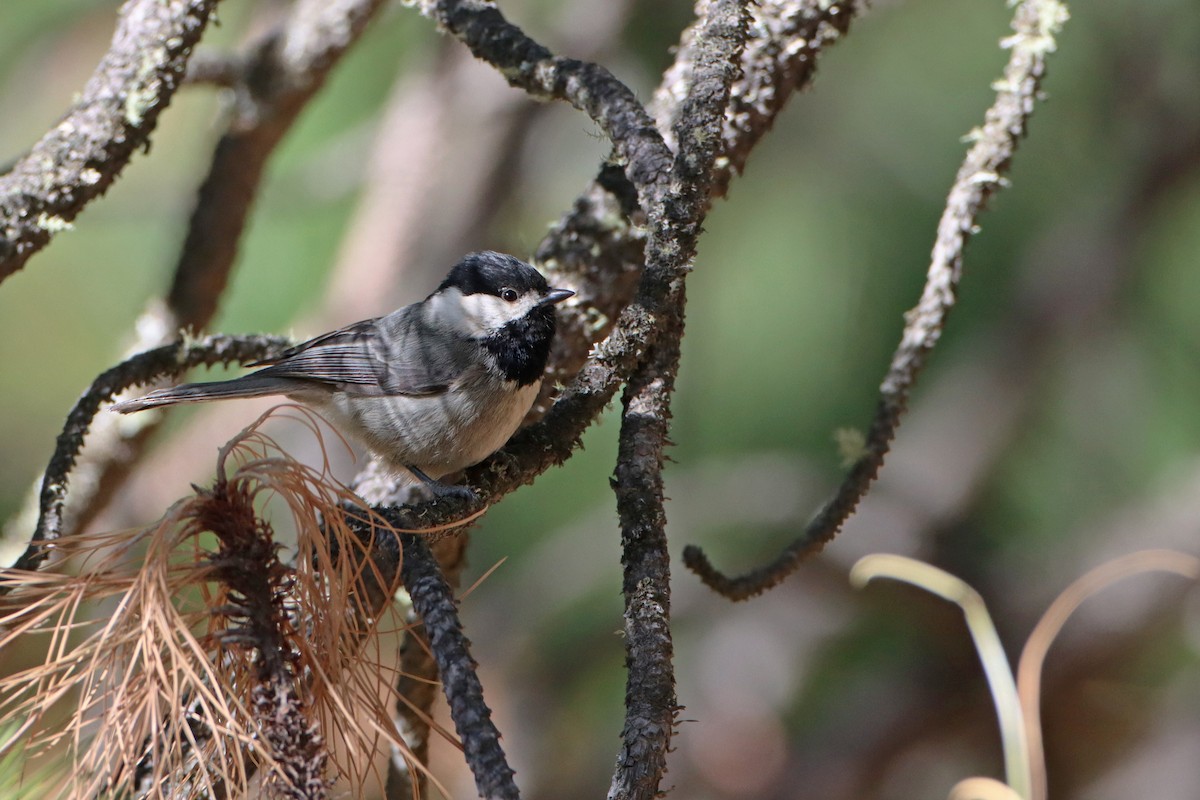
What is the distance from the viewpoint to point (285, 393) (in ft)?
7.13

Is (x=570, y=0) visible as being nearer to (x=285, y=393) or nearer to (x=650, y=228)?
(x=285, y=393)

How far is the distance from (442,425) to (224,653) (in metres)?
0.92

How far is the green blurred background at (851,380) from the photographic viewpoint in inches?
136

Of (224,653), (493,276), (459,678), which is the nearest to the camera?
(459,678)

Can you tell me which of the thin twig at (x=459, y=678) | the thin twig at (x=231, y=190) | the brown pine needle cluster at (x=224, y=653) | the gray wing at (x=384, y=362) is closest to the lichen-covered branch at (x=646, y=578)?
the thin twig at (x=459, y=678)

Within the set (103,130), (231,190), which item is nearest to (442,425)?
(103,130)

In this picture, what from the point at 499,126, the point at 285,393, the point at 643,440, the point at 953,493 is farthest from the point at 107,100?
the point at 953,493

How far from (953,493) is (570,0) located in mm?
2428

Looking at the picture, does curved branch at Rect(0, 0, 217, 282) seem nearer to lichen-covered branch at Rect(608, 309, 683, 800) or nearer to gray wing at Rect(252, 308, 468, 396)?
gray wing at Rect(252, 308, 468, 396)

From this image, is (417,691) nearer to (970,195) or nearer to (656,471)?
(656,471)

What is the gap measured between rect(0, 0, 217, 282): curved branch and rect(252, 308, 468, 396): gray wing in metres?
0.58

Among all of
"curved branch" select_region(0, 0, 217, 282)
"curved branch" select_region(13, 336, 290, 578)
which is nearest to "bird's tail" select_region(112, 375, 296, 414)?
"curved branch" select_region(13, 336, 290, 578)

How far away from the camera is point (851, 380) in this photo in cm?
347

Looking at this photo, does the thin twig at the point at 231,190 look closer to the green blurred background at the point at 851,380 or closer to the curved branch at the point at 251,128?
the curved branch at the point at 251,128
